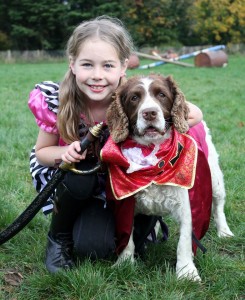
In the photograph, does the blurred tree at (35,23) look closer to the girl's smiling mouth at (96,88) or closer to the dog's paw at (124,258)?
the girl's smiling mouth at (96,88)

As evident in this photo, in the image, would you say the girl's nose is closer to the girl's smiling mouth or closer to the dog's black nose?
the girl's smiling mouth

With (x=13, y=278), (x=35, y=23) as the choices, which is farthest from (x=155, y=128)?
(x=35, y=23)

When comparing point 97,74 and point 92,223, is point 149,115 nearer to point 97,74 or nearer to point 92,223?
point 97,74

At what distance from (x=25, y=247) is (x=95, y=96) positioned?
1.12m

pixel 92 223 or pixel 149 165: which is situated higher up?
pixel 149 165

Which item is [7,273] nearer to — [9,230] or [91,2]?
[9,230]

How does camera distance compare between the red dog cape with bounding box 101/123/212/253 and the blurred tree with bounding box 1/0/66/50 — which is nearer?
the red dog cape with bounding box 101/123/212/253

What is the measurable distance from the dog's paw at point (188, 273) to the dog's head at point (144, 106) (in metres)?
0.77

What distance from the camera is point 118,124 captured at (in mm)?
2775

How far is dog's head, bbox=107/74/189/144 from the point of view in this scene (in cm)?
264

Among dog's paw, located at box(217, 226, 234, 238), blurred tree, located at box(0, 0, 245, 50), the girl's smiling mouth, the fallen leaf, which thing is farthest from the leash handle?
blurred tree, located at box(0, 0, 245, 50)

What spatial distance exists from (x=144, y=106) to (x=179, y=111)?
27cm

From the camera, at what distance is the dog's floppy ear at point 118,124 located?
2756 millimetres

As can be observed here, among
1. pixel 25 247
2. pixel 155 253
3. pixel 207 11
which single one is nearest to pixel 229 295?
pixel 155 253
